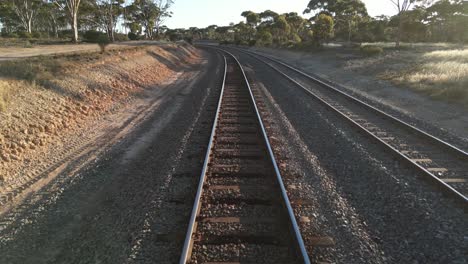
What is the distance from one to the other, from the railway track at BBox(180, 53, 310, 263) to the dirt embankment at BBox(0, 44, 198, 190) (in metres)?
3.85

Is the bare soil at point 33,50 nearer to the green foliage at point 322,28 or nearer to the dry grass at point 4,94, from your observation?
the dry grass at point 4,94

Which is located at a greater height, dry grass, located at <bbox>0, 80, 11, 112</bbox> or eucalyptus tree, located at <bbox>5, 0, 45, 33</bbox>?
eucalyptus tree, located at <bbox>5, 0, 45, 33</bbox>

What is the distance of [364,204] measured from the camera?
5516 mm

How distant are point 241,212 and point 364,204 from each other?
6.78 ft

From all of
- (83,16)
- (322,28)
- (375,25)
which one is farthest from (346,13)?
(83,16)

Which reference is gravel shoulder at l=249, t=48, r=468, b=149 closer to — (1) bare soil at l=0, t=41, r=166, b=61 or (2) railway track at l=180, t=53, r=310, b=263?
(2) railway track at l=180, t=53, r=310, b=263

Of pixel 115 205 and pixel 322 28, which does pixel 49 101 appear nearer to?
pixel 115 205

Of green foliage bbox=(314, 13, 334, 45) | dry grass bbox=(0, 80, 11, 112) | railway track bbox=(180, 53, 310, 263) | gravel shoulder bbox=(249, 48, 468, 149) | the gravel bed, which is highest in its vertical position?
green foliage bbox=(314, 13, 334, 45)

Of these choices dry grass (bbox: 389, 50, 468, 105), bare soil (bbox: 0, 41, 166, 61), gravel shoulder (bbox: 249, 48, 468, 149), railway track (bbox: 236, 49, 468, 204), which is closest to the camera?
railway track (bbox: 236, 49, 468, 204)

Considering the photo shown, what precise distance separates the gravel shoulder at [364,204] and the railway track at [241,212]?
0.31 meters

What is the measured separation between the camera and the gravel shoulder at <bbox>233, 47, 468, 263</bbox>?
4383 mm

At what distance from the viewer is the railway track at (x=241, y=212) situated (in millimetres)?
4160

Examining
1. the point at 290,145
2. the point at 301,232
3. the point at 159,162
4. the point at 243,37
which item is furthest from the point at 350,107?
the point at 243,37

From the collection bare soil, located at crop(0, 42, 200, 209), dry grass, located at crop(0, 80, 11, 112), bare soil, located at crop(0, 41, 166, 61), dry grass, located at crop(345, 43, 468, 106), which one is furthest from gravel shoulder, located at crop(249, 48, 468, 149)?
bare soil, located at crop(0, 41, 166, 61)
